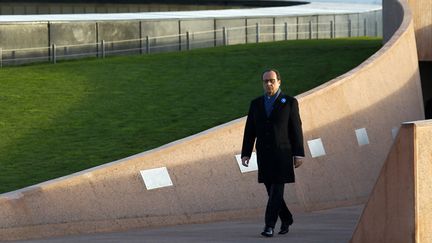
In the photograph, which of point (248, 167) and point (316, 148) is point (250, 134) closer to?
point (248, 167)

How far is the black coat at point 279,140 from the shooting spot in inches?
509

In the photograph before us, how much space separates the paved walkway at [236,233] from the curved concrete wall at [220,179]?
27 centimetres

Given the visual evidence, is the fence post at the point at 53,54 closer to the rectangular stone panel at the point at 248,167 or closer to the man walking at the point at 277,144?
the rectangular stone panel at the point at 248,167

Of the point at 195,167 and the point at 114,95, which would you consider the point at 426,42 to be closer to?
the point at 114,95

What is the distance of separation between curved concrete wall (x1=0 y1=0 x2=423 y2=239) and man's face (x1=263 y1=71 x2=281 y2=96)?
1999 millimetres

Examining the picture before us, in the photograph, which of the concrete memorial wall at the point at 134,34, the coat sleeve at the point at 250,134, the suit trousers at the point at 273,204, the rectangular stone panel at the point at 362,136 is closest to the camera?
the suit trousers at the point at 273,204

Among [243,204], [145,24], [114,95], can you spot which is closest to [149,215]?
[243,204]

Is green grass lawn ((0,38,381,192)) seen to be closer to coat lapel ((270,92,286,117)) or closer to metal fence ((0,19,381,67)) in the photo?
coat lapel ((270,92,286,117))

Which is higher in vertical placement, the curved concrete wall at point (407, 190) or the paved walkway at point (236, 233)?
the curved concrete wall at point (407, 190)

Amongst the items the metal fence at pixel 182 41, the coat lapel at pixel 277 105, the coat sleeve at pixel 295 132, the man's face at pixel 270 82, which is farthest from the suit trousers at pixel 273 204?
the metal fence at pixel 182 41

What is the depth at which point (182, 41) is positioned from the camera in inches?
1713

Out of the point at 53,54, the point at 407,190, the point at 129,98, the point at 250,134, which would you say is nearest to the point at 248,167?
the point at 250,134

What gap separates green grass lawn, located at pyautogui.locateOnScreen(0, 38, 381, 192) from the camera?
18.2 metres

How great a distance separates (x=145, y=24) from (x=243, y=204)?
27.2m
